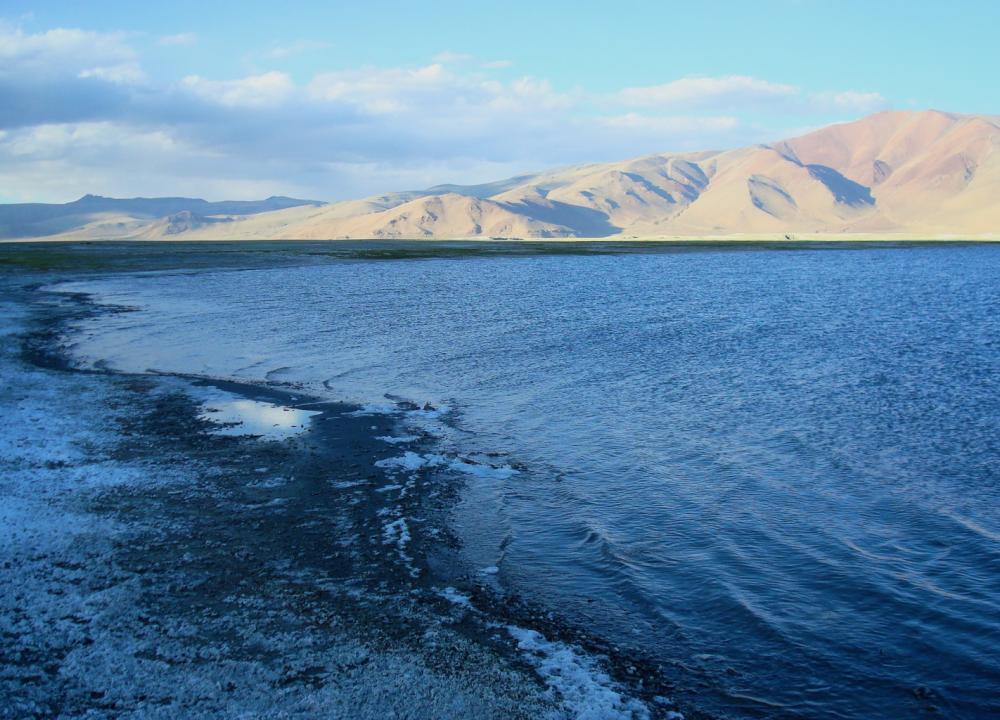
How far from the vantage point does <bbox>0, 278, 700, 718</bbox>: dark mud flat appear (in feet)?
26.1

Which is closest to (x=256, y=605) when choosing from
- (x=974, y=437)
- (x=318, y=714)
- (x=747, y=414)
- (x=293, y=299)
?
(x=318, y=714)

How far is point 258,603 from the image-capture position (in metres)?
9.73

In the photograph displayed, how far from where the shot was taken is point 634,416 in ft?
65.0

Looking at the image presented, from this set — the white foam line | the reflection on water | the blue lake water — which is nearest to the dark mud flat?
the white foam line

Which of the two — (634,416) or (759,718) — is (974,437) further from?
(759,718)

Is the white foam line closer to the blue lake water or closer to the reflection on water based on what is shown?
the blue lake water

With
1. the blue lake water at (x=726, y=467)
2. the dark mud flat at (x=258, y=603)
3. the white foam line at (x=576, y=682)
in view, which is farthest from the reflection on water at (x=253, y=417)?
the white foam line at (x=576, y=682)

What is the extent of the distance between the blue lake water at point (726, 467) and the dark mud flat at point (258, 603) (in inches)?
38.3

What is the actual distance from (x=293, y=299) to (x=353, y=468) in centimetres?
3768

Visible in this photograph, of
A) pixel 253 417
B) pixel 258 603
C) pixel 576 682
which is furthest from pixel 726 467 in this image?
pixel 253 417

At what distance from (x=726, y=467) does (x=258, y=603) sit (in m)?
9.50

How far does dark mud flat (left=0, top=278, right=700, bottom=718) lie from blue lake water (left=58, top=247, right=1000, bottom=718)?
974mm

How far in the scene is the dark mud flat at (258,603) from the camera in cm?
796

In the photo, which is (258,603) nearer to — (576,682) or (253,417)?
(576,682)
